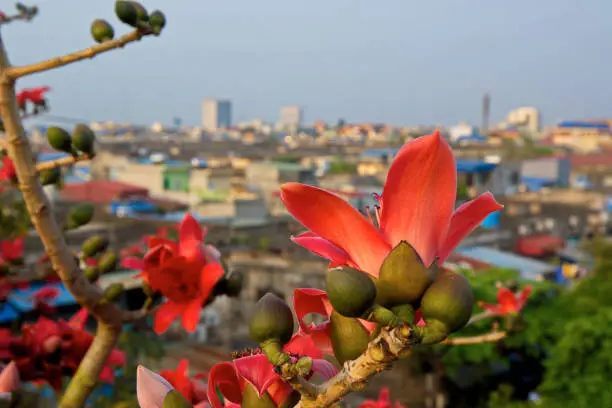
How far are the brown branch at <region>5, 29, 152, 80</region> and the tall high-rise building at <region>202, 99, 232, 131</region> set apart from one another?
7979 cm

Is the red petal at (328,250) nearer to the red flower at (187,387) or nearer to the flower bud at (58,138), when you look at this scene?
the red flower at (187,387)

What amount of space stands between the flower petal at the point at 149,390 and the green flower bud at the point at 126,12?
0.73m

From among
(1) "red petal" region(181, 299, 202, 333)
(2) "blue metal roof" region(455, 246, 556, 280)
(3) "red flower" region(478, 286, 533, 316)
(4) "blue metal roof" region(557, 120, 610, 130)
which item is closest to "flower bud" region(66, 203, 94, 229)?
(1) "red petal" region(181, 299, 202, 333)

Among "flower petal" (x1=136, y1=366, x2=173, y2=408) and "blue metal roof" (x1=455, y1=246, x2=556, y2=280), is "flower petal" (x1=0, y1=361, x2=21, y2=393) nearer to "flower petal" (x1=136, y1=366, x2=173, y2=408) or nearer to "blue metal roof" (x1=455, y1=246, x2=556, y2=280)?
"flower petal" (x1=136, y1=366, x2=173, y2=408)

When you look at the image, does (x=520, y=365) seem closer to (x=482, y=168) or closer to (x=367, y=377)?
(x=482, y=168)

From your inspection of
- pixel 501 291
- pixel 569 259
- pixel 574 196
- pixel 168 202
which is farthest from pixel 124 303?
pixel 574 196

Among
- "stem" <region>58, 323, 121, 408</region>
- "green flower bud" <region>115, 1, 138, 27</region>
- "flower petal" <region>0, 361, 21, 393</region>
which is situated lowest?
"stem" <region>58, 323, 121, 408</region>

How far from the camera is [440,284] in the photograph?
25.1 inches

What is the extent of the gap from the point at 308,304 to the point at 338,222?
0.13m

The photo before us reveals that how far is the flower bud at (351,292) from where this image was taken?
0.62 m

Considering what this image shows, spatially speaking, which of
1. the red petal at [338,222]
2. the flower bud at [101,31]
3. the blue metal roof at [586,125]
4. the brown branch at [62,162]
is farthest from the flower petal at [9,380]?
the blue metal roof at [586,125]

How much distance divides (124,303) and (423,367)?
16.4 ft

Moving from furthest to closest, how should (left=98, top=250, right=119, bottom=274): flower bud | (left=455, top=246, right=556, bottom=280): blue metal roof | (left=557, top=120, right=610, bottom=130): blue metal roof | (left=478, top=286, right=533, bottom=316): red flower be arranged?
(left=557, top=120, right=610, bottom=130): blue metal roof → (left=455, top=246, right=556, bottom=280): blue metal roof → (left=478, top=286, right=533, bottom=316): red flower → (left=98, top=250, right=119, bottom=274): flower bud

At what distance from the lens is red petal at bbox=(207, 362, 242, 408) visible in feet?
2.77
